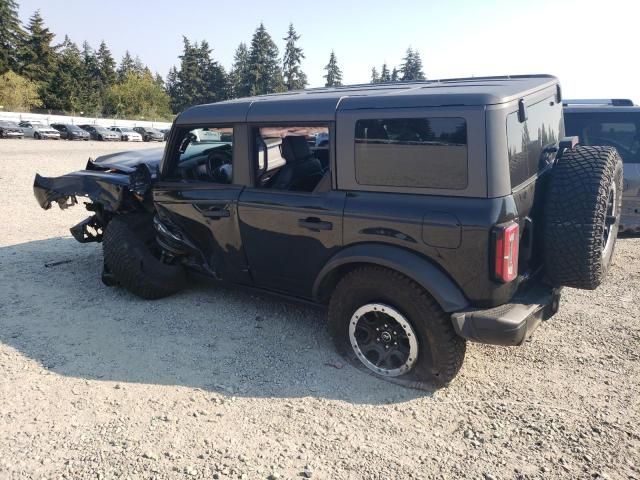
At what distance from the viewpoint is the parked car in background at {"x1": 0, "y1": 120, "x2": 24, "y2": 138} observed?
118ft

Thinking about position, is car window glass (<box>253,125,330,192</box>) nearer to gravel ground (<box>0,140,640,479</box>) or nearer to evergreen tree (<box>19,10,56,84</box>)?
gravel ground (<box>0,140,640,479</box>)

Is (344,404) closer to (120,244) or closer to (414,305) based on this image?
(414,305)

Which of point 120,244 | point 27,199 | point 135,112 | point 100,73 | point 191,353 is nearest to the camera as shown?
point 191,353

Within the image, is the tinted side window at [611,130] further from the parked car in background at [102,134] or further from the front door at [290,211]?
the parked car in background at [102,134]

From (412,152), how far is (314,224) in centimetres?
94

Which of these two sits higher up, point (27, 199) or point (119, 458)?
point (27, 199)

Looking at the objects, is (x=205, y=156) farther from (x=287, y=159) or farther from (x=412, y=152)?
(x=412, y=152)

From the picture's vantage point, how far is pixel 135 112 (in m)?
76.9

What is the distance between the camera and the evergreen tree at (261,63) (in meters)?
78.1

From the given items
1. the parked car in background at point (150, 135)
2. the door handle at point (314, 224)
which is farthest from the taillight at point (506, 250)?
the parked car in background at point (150, 135)

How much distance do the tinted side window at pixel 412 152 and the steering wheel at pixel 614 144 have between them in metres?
4.37

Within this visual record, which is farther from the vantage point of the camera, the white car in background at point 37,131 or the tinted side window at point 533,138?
the white car in background at point 37,131

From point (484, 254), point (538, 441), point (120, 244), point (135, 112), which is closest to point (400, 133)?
point (484, 254)

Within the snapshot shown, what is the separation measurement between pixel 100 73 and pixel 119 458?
312 ft
